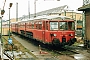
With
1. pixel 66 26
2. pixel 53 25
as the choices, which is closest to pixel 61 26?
pixel 66 26

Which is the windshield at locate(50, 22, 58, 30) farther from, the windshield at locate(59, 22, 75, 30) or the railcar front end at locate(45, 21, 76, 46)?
the windshield at locate(59, 22, 75, 30)

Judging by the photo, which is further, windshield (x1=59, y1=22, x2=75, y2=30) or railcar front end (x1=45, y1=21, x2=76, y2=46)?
windshield (x1=59, y1=22, x2=75, y2=30)

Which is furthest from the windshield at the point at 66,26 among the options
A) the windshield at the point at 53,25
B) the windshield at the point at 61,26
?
the windshield at the point at 53,25

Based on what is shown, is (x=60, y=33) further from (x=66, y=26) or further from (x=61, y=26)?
(x=66, y=26)

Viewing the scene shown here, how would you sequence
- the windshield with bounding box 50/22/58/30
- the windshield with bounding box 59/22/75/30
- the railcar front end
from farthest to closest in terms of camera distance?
the windshield with bounding box 59/22/75/30 → the windshield with bounding box 50/22/58/30 → the railcar front end

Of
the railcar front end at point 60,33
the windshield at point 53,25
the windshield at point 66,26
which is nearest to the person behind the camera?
the railcar front end at point 60,33

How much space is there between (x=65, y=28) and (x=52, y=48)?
2723 mm

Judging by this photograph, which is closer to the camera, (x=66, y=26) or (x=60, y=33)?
→ (x=60, y=33)

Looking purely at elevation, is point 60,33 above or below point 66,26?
below

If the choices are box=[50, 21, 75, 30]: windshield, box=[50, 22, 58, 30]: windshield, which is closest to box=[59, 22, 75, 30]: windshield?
box=[50, 21, 75, 30]: windshield

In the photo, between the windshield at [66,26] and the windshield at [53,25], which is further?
the windshield at [66,26]

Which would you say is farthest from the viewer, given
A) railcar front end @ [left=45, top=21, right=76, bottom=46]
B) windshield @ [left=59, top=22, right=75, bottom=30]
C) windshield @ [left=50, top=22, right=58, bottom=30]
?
windshield @ [left=59, top=22, right=75, bottom=30]

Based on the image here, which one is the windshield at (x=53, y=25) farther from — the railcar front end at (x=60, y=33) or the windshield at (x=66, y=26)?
the windshield at (x=66, y=26)

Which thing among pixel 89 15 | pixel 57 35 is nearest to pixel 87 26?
pixel 89 15
